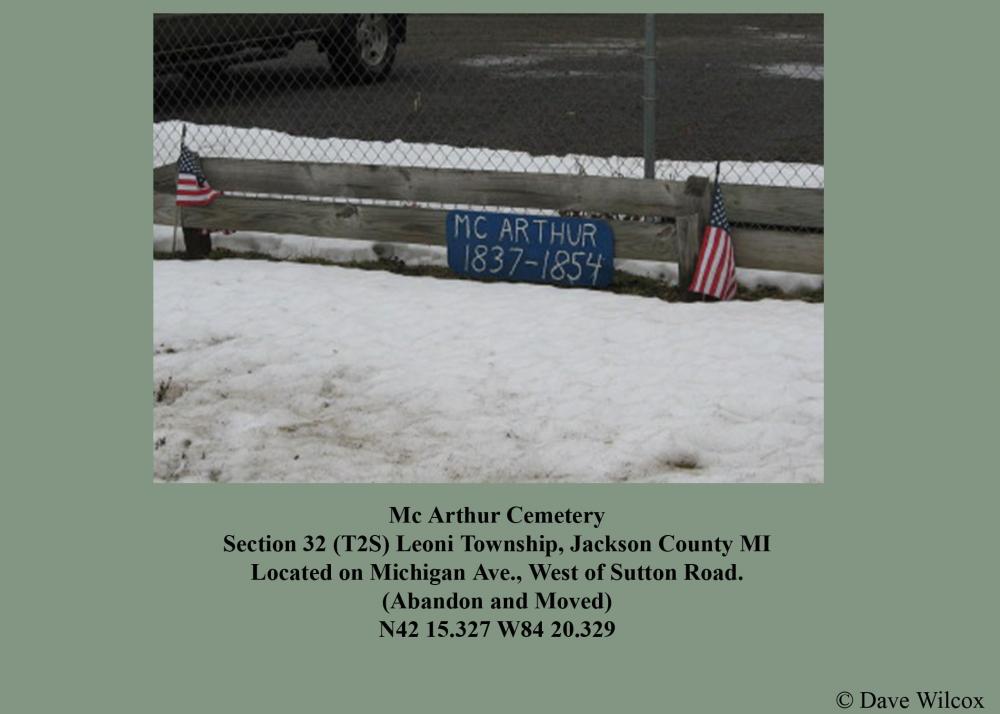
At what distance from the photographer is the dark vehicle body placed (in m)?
11.9

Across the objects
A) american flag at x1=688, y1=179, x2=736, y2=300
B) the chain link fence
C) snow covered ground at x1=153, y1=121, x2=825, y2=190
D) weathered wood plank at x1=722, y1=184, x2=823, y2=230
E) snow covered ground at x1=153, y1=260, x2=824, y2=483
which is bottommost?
snow covered ground at x1=153, y1=260, x2=824, y2=483

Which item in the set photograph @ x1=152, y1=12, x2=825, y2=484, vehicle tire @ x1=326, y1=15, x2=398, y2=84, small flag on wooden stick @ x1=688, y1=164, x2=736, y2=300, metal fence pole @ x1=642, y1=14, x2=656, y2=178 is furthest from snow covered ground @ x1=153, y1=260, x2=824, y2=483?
vehicle tire @ x1=326, y1=15, x2=398, y2=84

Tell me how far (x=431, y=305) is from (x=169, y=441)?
191 cm

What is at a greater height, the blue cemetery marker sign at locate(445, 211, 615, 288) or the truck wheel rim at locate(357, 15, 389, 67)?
the truck wheel rim at locate(357, 15, 389, 67)

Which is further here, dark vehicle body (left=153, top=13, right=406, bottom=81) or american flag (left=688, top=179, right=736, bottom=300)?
dark vehicle body (left=153, top=13, right=406, bottom=81)

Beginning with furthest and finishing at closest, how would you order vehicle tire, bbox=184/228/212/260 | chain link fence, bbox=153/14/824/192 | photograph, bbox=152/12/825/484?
chain link fence, bbox=153/14/824/192, vehicle tire, bbox=184/228/212/260, photograph, bbox=152/12/825/484

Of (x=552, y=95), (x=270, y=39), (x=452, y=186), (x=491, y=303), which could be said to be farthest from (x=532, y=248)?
(x=270, y=39)

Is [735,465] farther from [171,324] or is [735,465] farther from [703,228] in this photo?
[171,324]

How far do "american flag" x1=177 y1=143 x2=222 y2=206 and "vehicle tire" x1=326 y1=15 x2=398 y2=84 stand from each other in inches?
223

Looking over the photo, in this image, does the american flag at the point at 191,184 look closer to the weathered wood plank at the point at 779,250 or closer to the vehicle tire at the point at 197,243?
the vehicle tire at the point at 197,243

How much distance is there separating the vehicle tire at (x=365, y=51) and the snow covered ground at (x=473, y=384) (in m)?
6.35

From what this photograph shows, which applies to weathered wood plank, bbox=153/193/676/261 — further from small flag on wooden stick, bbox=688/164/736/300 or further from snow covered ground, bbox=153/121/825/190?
snow covered ground, bbox=153/121/825/190

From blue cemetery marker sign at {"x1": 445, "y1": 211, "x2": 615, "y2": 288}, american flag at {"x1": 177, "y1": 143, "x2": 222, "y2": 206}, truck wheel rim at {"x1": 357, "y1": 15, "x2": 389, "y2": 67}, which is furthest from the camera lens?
truck wheel rim at {"x1": 357, "y1": 15, "x2": 389, "y2": 67}

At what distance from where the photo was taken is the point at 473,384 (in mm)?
6273
